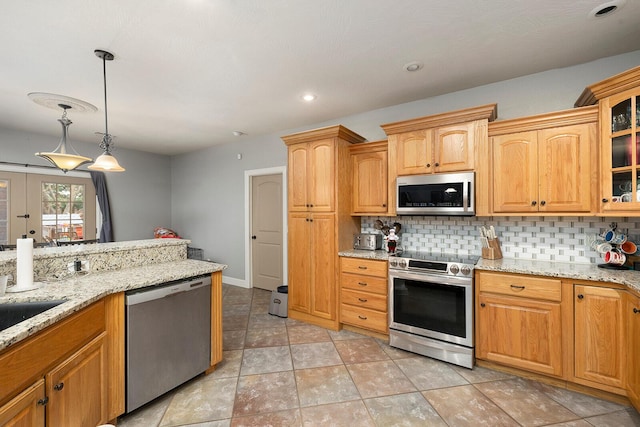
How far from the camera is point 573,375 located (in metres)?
2.05

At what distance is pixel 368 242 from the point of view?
3.32 meters

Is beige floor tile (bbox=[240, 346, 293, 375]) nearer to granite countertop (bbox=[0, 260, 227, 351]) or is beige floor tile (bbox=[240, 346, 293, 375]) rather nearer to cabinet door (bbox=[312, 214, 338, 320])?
cabinet door (bbox=[312, 214, 338, 320])

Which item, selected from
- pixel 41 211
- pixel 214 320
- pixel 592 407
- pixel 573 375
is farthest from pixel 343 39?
pixel 41 211

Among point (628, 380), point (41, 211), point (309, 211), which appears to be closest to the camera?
point (628, 380)

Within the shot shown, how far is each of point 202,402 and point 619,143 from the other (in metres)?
3.44

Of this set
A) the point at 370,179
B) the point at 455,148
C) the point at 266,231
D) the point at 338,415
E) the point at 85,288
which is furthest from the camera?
the point at 266,231

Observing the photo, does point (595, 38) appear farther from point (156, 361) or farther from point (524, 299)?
point (156, 361)

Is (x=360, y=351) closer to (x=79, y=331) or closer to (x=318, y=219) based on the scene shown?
(x=318, y=219)

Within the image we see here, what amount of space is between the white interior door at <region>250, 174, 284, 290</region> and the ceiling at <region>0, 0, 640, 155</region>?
1571 mm

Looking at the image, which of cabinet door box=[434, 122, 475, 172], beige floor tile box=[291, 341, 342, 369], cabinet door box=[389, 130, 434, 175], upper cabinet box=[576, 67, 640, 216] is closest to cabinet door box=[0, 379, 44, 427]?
beige floor tile box=[291, 341, 342, 369]

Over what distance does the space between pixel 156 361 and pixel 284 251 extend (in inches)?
105

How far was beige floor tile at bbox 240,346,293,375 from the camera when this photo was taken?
2412mm

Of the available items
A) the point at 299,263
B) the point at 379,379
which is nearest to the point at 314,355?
the point at 379,379

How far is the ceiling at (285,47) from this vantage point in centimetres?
178
